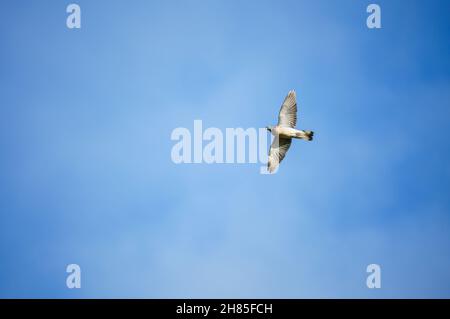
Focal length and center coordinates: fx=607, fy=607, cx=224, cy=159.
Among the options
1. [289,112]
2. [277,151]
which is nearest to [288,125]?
[289,112]

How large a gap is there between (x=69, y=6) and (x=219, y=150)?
762 centimetres

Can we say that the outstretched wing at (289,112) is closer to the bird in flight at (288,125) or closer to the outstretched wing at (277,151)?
the bird in flight at (288,125)

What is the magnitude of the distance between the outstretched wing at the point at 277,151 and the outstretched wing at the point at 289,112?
0.64 meters

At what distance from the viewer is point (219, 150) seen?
19094 mm

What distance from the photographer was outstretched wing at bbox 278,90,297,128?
1900 cm

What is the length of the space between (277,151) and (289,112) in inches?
53.4

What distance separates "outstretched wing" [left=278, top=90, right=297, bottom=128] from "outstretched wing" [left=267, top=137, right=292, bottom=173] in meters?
0.64

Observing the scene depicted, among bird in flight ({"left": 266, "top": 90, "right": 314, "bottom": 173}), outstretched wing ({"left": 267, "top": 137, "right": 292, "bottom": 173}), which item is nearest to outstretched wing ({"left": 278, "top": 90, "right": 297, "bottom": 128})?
bird in flight ({"left": 266, "top": 90, "right": 314, "bottom": 173})

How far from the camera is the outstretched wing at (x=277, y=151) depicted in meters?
19.5

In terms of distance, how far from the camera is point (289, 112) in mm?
19031

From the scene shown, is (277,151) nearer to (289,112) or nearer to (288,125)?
(288,125)
